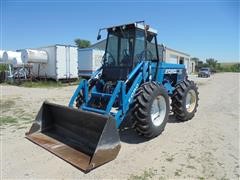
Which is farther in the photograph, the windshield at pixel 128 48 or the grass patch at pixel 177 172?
the windshield at pixel 128 48

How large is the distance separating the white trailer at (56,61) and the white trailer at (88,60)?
151 cm

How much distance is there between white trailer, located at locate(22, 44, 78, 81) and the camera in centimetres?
1795

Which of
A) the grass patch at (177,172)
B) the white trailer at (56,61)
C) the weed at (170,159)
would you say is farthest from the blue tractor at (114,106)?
the white trailer at (56,61)

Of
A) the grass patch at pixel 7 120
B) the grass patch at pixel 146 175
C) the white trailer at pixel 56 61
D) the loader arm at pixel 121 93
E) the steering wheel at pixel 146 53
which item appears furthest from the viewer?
the white trailer at pixel 56 61

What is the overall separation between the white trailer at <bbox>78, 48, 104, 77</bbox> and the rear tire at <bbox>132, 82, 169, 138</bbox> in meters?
15.8

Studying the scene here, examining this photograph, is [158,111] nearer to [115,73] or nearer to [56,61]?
[115,73]

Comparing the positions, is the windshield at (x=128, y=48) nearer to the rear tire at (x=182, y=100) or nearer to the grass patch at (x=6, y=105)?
the rear tire at (x=182, y=100)

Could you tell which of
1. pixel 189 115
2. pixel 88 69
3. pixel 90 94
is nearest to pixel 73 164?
pixel 90 94

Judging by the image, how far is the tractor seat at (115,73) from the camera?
5504 millimetres

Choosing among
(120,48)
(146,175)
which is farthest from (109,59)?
(146,175)

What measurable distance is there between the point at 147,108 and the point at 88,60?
16.7m

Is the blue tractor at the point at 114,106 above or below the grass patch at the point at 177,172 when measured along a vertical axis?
above

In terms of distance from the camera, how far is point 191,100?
6.95m

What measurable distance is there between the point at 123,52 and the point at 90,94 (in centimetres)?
129
